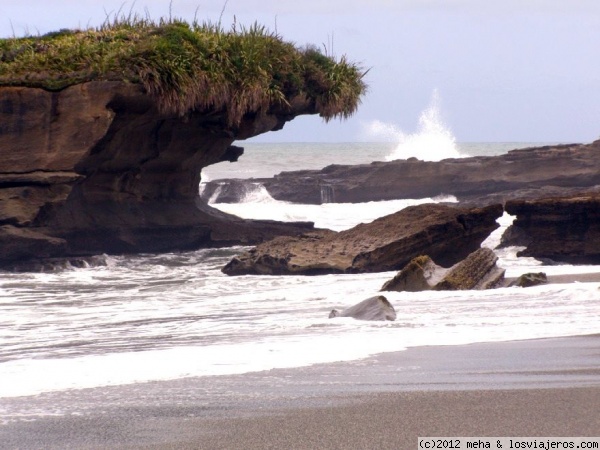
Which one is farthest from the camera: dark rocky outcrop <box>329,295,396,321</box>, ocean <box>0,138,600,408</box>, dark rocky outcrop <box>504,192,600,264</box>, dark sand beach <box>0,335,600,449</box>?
dark rocky outcrop <box>504,192,600,264</box>

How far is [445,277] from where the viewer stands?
1072 centimetres

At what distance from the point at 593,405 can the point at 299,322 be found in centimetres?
402

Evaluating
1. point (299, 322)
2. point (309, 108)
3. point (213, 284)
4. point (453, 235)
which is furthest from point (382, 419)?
point (309, 108)

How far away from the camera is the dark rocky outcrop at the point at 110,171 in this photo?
1490 centimetres

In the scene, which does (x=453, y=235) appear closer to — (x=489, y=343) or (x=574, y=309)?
(x=574, y=309)

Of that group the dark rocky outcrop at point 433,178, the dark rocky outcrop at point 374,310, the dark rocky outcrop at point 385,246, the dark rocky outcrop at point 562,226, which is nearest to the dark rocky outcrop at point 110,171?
the dark rocky outcrop at point 385,246

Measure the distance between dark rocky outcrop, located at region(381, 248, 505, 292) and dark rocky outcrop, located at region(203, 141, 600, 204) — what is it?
18423 millimetres

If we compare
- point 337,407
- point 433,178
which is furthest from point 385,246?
point 433,178

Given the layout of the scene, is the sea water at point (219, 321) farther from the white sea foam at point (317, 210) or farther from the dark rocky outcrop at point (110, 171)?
the white sea foam at point (317, 210)

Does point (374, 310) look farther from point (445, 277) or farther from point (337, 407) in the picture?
point (337, 407)

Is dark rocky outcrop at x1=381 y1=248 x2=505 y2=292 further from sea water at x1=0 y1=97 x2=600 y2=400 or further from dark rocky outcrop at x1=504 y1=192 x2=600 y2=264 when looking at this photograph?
dark rocky outcrop at x1=504 y1=192 x2=600 y2=264

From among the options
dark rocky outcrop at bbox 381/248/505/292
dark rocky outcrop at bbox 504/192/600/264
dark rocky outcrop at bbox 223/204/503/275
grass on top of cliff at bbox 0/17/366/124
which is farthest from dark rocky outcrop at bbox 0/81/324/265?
dark rocky outcrop at bbox 381/248/505/292

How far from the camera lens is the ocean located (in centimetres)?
672

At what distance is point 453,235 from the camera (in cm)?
1416
